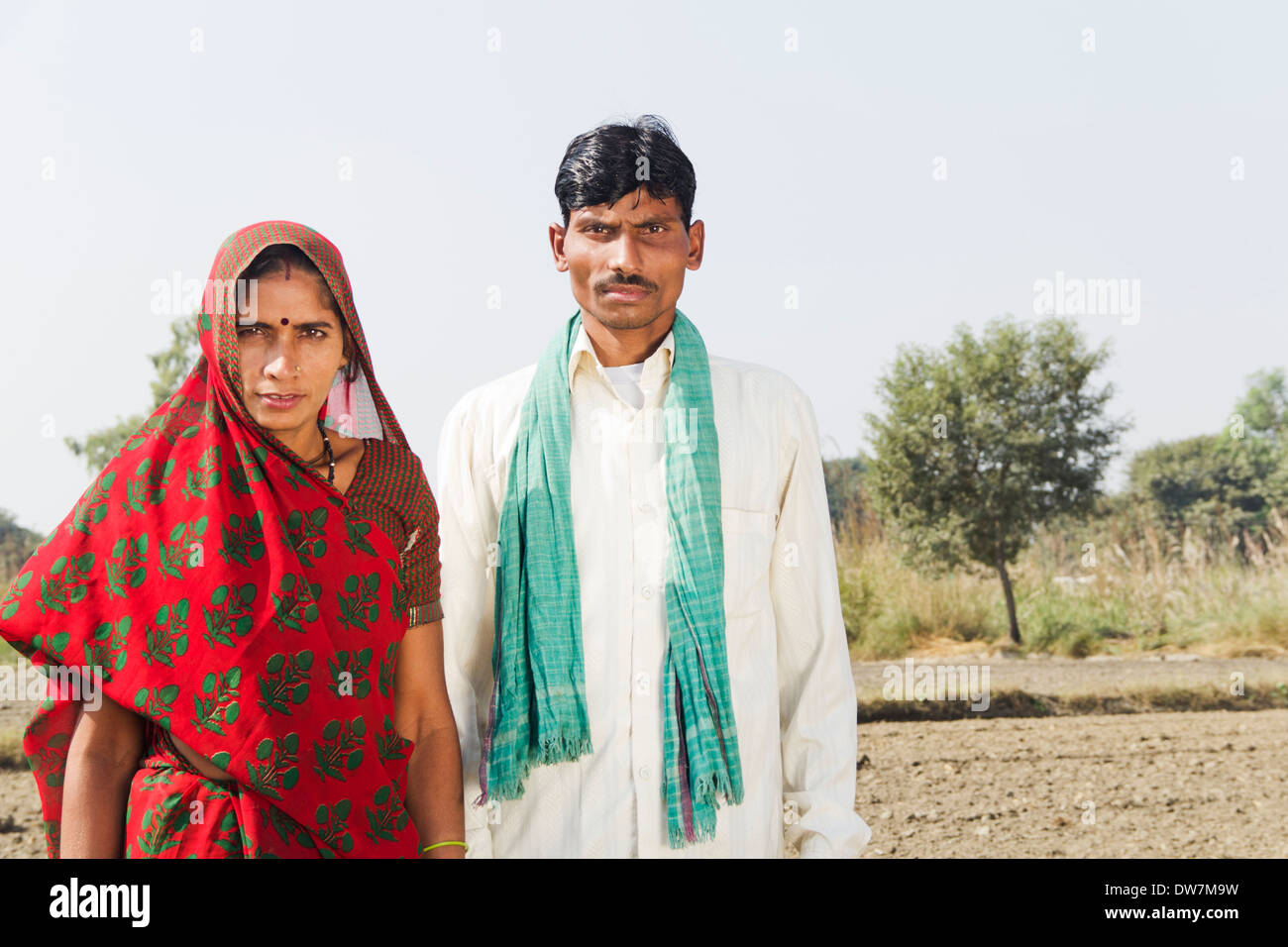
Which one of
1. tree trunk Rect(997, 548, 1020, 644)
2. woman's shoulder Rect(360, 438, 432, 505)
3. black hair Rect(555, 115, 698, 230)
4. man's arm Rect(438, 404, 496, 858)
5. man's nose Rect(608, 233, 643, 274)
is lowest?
tree trunk Rect(997, 548, 1020, 644)

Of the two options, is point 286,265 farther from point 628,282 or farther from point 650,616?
Answer: point 650,616

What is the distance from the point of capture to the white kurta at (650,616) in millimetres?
2592

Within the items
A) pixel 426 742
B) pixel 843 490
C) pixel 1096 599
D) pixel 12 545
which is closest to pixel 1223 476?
pixel 1096 599

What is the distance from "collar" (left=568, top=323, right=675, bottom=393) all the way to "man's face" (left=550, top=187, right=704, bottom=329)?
11cm

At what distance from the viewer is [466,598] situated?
2.69m

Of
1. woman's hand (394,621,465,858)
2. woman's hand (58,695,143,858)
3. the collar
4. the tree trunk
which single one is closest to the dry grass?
the tree trunk

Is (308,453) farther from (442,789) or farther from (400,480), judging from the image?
(442,789)

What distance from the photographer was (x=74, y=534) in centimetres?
213

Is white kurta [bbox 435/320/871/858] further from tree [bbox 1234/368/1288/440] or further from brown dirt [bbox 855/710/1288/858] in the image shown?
tree [bbox 1234/368/1288/440]

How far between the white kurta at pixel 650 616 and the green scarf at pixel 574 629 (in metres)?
0.04

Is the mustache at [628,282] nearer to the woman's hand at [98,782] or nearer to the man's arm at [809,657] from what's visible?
the man's arm at [809,657]

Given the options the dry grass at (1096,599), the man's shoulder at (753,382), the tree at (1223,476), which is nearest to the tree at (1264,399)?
the tree at (1223,476)

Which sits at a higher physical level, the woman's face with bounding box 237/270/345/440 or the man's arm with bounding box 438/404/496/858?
the woman's face with bounding box 237/270/345/440

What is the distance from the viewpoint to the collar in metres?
2.78
